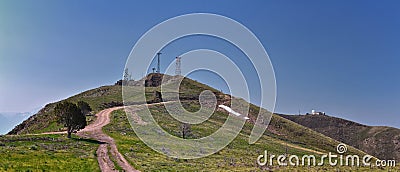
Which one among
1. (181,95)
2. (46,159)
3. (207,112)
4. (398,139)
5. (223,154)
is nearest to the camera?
(46,159)

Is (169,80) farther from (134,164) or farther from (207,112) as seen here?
(134,164)

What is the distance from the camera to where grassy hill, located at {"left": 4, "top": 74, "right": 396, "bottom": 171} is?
157 ft

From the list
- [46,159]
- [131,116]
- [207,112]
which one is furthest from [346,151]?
[46,159]

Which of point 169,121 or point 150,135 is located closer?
point 150,135

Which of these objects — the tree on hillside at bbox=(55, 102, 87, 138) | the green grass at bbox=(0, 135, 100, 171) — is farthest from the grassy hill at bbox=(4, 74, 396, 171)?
the tree on hillside at bbox=(55, 102, 87, 138)

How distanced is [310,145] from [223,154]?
A: 58.2 m

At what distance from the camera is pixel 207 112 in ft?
420

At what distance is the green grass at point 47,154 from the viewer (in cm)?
3557

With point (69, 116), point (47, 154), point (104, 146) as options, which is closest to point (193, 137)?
point (104, 146)

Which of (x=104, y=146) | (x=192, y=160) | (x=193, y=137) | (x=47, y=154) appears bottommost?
(x=192, y=160)

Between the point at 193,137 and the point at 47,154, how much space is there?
141 ft

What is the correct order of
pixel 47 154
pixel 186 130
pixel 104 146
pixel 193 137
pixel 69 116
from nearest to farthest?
pixel 47 154
pixel 104 146
pixel 69 116
pixel 193 137
pixel 186 130

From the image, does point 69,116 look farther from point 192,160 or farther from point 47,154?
point 192,160

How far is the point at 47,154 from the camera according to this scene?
1683 inches
